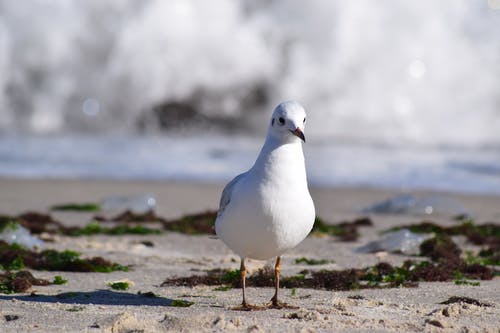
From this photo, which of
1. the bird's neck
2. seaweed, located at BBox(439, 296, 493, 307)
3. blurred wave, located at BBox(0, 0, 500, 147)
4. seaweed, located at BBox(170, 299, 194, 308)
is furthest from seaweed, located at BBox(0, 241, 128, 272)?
blurred wave, located at BBox(0, 0, 500, 147)

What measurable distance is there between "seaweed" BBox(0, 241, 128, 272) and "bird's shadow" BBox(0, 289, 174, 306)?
1006 mm

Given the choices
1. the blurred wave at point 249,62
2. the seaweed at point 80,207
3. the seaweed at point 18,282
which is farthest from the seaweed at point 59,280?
the blurred wave at point 249,62

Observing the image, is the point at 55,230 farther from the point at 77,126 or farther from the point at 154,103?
the point at 154,103

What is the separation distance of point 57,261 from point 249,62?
1624 centimetres

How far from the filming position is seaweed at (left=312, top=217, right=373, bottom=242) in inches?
318

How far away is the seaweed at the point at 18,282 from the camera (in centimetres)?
508

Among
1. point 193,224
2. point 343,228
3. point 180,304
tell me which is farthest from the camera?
point 343,228

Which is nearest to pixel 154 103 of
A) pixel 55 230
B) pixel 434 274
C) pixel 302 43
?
pixel 302 43

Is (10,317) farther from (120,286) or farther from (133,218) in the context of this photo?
(133,218)

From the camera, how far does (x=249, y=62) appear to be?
2202cm

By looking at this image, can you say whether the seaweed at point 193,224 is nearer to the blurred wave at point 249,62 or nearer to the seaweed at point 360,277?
the seaweed at point 360,277

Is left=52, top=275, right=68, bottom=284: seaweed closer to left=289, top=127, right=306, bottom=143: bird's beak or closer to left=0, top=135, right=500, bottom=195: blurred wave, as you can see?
left=289, top=127, right=306, bottom=143: bird's beak

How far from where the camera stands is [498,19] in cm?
2230

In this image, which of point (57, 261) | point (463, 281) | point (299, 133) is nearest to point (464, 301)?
point (463, 281)
